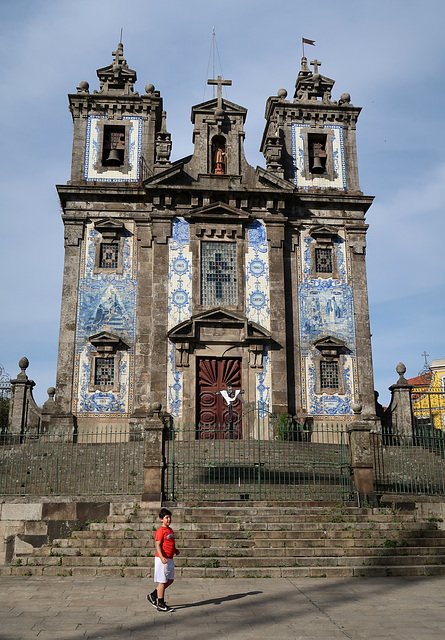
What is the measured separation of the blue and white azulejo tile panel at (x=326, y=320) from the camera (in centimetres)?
2242

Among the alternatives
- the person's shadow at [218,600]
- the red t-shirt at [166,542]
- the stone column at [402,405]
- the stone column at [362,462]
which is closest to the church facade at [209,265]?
the stone column at [402,405]

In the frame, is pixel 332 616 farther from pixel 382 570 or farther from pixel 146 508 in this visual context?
pixel 146 508

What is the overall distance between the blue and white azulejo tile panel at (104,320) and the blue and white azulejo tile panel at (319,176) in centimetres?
684

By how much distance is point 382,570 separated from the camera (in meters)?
11.0

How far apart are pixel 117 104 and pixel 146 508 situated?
676 inches

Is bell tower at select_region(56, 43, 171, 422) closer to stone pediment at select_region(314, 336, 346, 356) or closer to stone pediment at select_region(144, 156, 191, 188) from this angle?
stone pediment at select_region(144, 156, 191, 188)

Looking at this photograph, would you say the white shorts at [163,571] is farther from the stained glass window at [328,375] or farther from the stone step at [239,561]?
the stained glass window at [328,375]

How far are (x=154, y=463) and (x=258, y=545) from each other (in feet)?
9.91

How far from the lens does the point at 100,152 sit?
24.5m

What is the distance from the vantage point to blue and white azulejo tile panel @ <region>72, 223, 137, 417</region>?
856 inches

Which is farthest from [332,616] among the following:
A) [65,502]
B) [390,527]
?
[65,502]

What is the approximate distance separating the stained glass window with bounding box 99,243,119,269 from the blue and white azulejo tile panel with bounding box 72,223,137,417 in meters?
0.27

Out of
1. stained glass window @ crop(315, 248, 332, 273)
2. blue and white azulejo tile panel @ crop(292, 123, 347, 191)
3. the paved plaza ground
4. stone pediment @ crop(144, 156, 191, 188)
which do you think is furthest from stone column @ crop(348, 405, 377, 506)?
blue and white azulejo tile panel @ crop(292, 123, 347, 191)

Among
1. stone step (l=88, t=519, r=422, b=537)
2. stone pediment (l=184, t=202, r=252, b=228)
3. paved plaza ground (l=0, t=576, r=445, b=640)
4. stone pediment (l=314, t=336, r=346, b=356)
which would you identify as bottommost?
paved plaza ground (l=0, t=576, r=445, b=640)
